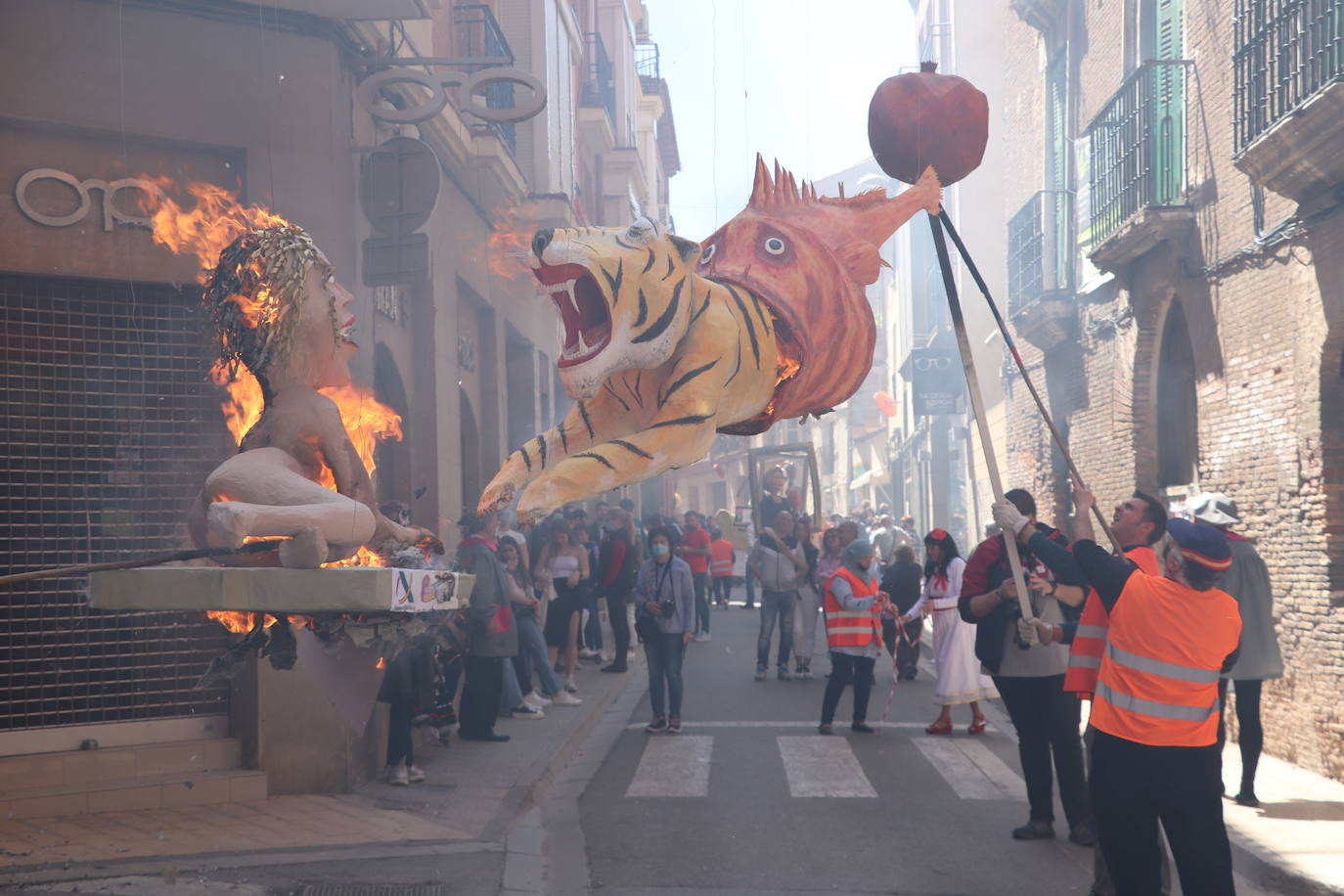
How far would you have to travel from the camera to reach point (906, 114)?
3.89 meters

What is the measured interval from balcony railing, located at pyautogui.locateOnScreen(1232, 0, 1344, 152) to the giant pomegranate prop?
6.20 m

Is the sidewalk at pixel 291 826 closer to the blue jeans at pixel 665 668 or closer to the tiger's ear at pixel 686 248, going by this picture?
the blue jeans at pixel 665 668

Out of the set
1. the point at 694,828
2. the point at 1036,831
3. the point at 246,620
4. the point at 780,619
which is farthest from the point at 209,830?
the point at 780,619

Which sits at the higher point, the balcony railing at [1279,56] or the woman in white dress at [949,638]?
the balcony railing at [1279,56]

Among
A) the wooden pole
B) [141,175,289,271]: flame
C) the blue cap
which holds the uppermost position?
[141,175,289,271]: flame

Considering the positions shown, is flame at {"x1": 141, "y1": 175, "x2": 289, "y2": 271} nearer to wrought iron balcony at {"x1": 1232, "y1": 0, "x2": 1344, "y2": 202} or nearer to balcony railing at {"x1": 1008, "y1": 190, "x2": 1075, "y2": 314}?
wrought iron balcony at {"x1": 1232, "y1": 0, "x2": 1344, "y2": 202}

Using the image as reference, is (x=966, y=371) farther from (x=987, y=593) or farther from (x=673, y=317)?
(x=987, y=593)

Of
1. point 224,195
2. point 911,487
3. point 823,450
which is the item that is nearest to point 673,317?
point 224,195

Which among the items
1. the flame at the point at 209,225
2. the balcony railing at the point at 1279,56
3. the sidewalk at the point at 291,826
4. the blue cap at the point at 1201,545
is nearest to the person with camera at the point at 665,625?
the sidewalk at the point at 291,826

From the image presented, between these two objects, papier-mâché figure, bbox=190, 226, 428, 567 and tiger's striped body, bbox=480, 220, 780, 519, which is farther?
papier-mâché figure, bbox=190, 226, 428, 567

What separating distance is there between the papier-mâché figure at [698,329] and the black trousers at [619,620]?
12.2m

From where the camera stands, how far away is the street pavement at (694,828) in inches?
282

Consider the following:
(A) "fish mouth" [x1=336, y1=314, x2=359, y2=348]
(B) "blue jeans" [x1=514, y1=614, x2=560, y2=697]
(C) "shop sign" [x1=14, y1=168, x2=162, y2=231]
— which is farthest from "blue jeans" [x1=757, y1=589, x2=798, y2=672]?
(A) "fish mouth" [x1=336, y1=314, x2=359, y2=348]

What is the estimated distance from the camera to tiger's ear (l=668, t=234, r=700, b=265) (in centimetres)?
355
